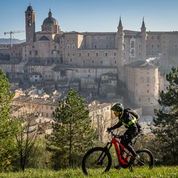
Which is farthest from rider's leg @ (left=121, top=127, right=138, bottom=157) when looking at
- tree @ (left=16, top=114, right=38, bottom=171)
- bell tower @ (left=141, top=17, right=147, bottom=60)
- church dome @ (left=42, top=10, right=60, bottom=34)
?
church dome @ (left=42, top=10, right=60, bottom=34)

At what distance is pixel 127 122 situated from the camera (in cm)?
781

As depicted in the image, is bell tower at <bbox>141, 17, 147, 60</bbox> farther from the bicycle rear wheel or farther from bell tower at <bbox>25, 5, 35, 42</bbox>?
the bicycle rear wheel

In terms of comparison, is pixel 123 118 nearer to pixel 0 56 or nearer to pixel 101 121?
pixel 101 121

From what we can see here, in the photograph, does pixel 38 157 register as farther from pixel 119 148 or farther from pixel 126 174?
pixel 126 174

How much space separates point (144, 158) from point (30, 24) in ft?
269

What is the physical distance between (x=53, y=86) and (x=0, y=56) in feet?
66.0

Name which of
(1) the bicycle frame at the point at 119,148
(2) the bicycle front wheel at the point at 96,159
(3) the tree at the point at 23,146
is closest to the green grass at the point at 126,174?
(2) the bicycle front wheel at the point at 96,159

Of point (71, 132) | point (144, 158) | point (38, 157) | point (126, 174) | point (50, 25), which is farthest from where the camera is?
point (50, 25)

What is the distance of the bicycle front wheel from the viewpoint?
7.92 meters

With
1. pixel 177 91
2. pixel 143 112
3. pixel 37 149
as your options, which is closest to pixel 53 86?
pixel 143 112

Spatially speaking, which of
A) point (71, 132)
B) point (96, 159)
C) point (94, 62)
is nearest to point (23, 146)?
point (71, 132)

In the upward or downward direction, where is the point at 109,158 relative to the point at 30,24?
downward

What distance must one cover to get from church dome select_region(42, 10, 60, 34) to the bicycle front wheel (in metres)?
78.7

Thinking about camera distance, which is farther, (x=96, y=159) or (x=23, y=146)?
(x=23, y=146)
